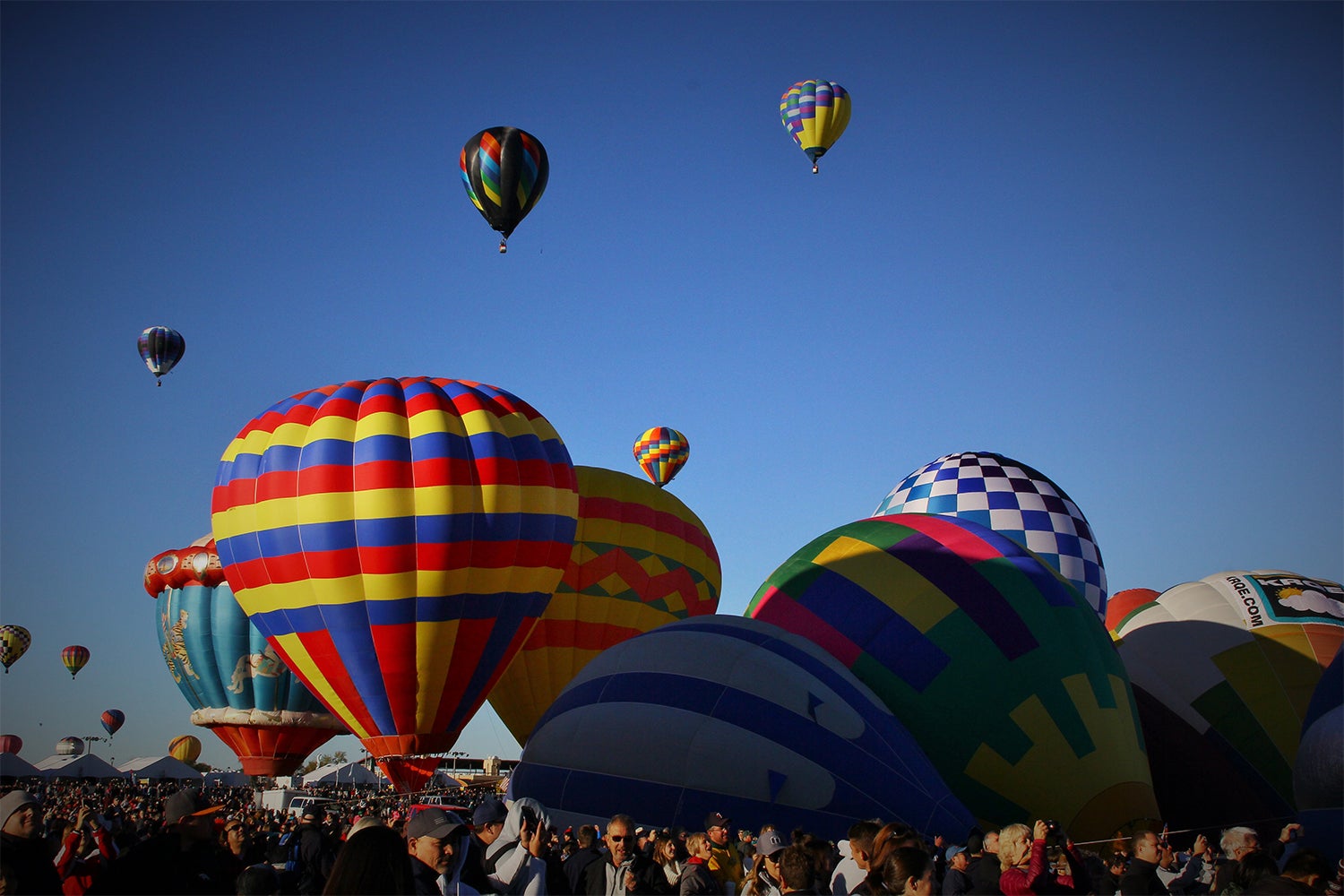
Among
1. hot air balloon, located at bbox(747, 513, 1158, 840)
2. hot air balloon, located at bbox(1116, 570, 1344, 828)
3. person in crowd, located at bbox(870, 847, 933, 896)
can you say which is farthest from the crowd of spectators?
hot air balloon, located at bbox(1116, 570, 1344, 828)

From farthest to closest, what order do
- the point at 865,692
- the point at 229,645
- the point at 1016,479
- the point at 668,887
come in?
the point at 229,645
the point at 1016,479
the point at 865,692
the point at 668,887

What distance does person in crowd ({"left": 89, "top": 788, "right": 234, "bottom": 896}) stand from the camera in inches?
121

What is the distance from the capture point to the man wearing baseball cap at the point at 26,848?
2.93 metres

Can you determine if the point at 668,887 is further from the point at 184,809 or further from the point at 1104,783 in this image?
the point at 1104,783

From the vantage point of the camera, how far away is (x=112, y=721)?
41562mm

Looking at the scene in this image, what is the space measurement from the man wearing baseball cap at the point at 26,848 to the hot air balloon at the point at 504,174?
13322 mm

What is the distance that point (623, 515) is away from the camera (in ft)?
56.4

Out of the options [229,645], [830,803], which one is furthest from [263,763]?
[830,803]

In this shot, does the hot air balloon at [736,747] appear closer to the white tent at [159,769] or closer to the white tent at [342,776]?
the white tent at [342,776]

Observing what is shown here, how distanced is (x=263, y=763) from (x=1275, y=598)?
18.2 m

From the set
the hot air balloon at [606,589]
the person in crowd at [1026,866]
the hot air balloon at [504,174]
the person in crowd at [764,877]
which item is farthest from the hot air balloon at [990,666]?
the hot air balloon at [504,174]

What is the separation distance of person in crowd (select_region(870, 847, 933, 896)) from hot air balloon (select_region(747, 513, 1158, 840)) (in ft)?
19.6

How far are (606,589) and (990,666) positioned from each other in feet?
28.5

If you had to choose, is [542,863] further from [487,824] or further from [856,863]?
[856,863]
